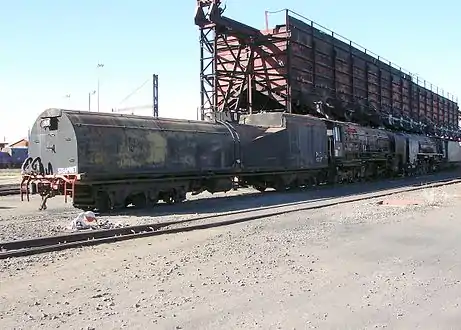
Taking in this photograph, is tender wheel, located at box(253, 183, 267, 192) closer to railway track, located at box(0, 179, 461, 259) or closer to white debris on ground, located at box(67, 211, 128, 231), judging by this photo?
railway track, located at box(0, 179, 461, 259)

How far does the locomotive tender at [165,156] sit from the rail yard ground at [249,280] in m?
2.71

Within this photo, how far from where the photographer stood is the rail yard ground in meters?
5.02

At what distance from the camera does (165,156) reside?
50.7 ft

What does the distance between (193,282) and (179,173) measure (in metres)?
9.68

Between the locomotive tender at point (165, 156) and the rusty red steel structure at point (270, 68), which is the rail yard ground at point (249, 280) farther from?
the rusty red steel structure at point (270, 68)

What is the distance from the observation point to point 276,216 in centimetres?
1312

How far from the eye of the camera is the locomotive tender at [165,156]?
535 inches

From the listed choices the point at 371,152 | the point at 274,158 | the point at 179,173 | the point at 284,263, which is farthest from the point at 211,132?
the point at 371,152

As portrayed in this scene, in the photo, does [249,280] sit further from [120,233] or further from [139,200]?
[139,200]

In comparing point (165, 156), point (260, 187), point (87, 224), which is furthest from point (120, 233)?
point (260, 187)

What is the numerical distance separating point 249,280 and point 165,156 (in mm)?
9382

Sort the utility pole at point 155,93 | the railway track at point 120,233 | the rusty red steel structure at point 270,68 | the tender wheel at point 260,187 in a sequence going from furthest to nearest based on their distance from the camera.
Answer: the utility pole at point 155,93
the rusty red steel structure at point 270,68
the tender wheel at point 260,187
the railway track at point 120,233

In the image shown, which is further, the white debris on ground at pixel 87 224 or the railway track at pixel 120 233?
the white debris on ground at pixel 87 224

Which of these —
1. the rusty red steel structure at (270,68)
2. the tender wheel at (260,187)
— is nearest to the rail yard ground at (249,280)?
the tender wheel at (260,187)
